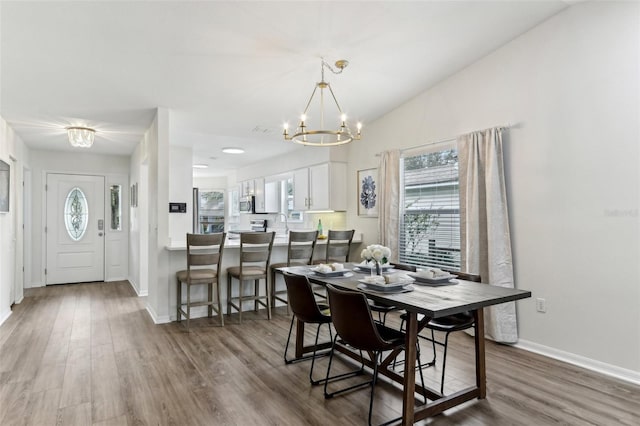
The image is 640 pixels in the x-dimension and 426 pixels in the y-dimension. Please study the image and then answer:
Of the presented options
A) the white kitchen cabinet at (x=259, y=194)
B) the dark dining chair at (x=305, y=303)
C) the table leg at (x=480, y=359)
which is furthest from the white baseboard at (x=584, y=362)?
the white kitchen cabinet at (x=259, y=194)

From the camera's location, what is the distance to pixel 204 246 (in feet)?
13.9

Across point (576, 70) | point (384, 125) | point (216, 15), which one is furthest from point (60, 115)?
point (576, 70)

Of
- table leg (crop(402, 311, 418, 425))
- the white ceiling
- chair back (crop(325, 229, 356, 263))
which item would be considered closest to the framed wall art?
chair back (crop(325, 229, 356, 263))

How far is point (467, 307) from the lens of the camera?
215cm

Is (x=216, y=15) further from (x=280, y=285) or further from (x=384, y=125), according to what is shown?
(x=280, y=285)

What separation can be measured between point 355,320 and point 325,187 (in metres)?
3.80

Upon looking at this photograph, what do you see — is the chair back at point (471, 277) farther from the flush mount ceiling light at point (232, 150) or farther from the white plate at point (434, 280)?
the flush mount ceiling light at point (232, 150)

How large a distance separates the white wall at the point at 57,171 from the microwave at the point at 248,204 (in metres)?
2.44

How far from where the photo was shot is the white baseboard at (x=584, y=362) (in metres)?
2.87

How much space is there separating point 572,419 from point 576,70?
2.70 meters

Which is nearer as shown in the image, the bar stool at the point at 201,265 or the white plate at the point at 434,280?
the white plate at the point at 434,280

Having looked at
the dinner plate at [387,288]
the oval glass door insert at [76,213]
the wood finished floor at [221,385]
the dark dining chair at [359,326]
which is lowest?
the wood finished floor at [221,385]

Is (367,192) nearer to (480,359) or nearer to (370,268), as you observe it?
(370,268)

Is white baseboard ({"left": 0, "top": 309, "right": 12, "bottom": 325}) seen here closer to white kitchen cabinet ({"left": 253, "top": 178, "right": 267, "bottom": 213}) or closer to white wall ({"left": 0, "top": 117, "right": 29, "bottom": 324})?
white wall ({"left": 0, "top": 117, "right": 29, "bottom": 324})
